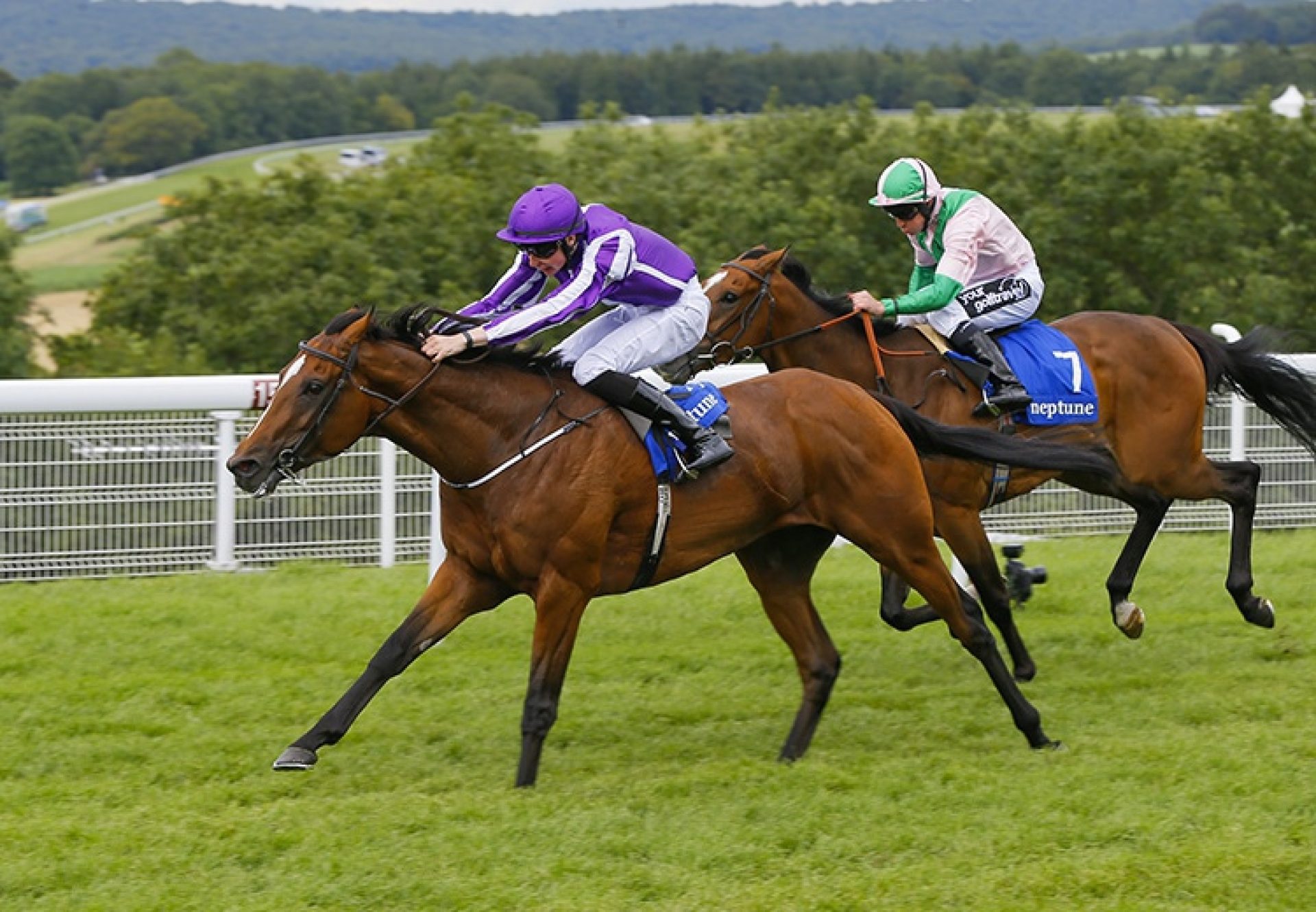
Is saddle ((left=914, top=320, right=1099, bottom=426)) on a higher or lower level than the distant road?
higher

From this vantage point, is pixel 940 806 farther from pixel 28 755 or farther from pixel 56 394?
pixel 56 394

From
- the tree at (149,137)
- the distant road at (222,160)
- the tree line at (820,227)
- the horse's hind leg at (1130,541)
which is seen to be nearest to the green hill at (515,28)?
the tree at (149,137)

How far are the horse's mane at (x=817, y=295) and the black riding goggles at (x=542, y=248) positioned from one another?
156 centimetres

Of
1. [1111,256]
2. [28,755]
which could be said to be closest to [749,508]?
[28,755]

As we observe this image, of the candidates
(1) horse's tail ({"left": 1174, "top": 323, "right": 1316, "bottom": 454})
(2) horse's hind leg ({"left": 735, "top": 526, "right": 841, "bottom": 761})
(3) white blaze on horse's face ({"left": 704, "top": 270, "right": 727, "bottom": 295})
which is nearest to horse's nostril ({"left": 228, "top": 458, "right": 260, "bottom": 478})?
(2) horse's hind leg ({"left": 735, "top": 526, "right": 841, "bottom": 761})

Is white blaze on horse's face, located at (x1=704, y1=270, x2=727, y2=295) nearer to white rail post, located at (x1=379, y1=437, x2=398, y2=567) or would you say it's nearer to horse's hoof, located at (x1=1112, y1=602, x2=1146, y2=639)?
horse's hoof, located at (x1=1112, y1=602, x2=1146, y2=639)

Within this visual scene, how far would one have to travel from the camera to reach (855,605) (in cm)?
764

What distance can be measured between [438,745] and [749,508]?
1225mm

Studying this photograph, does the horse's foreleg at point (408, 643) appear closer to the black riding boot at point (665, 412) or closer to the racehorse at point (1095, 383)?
the black riding boot at point (665, 412)

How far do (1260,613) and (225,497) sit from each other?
4321 millimetres

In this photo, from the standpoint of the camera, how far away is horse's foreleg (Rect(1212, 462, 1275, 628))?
6.85 metres

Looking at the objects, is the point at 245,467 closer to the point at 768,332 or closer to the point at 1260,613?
the point at 768,332

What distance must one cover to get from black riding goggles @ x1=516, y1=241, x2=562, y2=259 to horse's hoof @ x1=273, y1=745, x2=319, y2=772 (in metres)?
1.53

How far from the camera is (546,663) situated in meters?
5.03
